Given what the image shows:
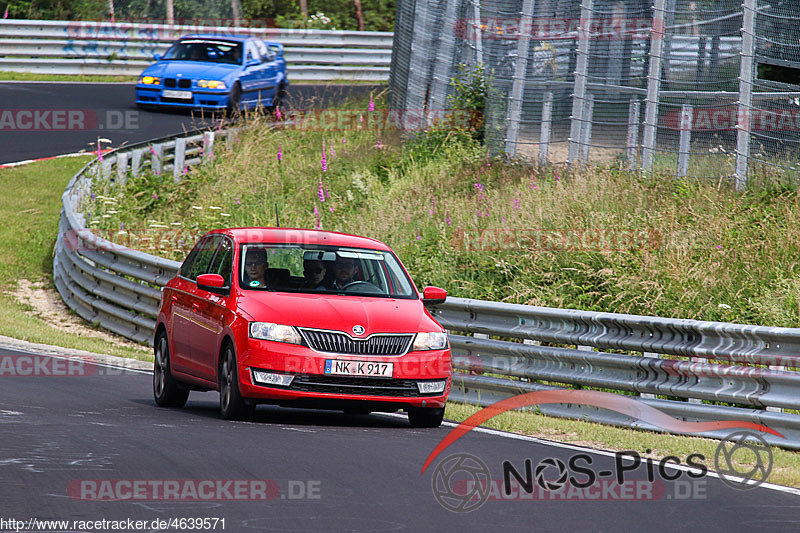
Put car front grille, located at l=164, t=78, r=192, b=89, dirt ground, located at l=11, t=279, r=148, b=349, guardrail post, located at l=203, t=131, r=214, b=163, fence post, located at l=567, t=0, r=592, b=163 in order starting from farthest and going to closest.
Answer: car front grille, located at l=164, t=78, r=192, b=89
guardrail post, located at l=203, t=131, r=214, b=163
dirt ground, located at l=11, t=279, r=148, b=349
fence post, located at l=567, t=0, r=592, b=163

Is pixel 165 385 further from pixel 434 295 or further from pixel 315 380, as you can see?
pixel 434 295

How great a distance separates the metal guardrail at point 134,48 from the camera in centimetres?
3891

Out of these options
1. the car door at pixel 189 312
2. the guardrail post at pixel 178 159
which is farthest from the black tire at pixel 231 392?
the guardrail post at pixel 178 159

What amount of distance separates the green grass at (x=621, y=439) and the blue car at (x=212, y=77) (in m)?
18.1

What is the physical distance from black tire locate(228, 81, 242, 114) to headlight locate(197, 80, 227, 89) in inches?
9.8

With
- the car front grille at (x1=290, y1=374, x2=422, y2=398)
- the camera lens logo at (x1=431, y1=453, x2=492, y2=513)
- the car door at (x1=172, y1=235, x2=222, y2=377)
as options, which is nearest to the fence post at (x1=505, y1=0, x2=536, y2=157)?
the car door at (x1=172, y1=235, x2=222, y2=377)

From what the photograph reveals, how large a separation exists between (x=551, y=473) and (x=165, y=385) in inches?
186

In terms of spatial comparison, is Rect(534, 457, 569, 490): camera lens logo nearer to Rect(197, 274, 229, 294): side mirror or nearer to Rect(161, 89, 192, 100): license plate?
Rect(197, 274, 229, 294): side mirror

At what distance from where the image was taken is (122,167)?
24.1m

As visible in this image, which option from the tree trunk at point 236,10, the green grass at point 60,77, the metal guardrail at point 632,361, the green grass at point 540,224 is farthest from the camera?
the tree trunk at point 236,10

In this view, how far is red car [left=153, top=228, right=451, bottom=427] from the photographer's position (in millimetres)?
10336

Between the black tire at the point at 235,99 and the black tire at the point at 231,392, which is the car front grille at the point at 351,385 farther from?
the black tire at the point at 235,99

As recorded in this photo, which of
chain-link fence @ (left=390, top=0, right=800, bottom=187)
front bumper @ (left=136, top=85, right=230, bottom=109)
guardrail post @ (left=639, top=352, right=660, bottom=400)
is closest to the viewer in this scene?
guardrail post @ (left=639, top=352, right=660, bottom=400)

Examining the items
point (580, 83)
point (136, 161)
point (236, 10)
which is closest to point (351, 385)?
point (580, 83)
